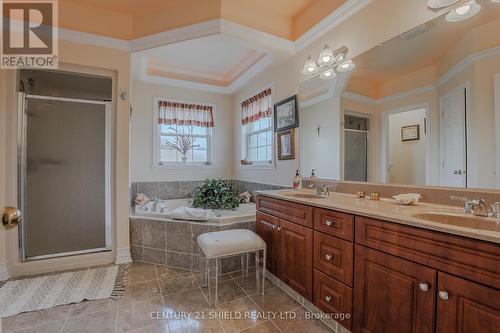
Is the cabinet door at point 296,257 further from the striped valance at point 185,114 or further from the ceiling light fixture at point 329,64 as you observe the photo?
the striped valance at point 185,114

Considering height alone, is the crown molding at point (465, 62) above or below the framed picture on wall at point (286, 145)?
above

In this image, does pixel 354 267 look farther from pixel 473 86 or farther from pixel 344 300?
pixel 473 86

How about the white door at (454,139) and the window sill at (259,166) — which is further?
Result: the window sill at (259,166)

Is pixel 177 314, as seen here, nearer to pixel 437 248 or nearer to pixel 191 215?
pixel 191 215

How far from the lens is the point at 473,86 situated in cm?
135

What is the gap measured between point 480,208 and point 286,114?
6.48 feet

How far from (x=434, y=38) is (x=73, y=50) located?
3.18m

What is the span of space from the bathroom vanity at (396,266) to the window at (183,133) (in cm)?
261

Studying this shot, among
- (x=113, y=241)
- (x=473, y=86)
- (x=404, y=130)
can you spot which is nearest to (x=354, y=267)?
(x=404, y=130)

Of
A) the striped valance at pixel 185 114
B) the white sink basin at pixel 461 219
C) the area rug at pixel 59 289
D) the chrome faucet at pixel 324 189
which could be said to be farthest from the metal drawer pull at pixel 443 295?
the striped valance at pixel 185 114

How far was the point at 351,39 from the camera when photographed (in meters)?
2.05

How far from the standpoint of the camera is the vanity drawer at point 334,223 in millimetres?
1389

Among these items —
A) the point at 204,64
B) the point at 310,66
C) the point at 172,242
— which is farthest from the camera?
the point at 204,64

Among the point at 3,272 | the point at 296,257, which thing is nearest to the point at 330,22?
the point at 296,257
